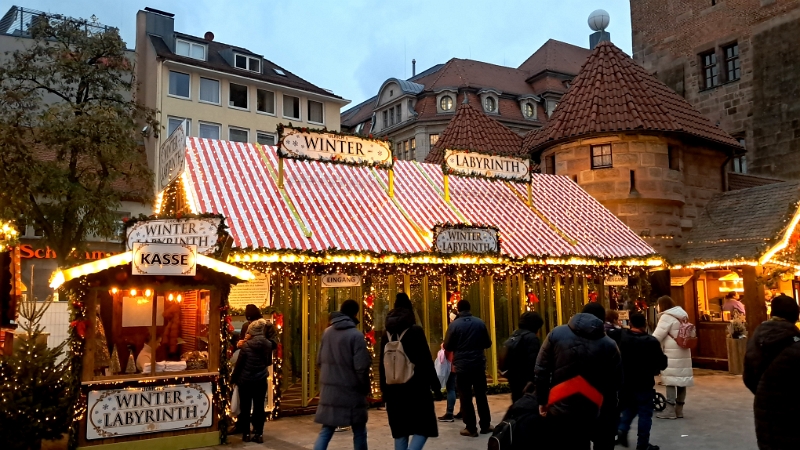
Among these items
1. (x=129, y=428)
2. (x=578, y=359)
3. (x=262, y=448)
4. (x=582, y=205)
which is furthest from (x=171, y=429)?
(x=582, y=205)

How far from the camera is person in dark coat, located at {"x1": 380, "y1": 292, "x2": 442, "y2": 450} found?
6.14 metres

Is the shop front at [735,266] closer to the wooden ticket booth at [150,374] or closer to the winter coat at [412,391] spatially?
the winter coat at [412,391]

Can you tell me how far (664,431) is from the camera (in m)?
8.74

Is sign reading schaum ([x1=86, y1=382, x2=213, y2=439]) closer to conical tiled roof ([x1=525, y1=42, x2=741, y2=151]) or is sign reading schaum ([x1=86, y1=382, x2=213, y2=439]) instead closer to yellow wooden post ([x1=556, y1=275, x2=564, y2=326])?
yellow wooden post ([x1=556, y1=275, x2=564, y2=326])

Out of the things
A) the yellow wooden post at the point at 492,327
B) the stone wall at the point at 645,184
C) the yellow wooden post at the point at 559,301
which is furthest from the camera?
the stone wall at the point at 645,184

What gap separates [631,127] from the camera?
632 inches

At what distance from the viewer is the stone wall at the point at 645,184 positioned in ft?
53.7

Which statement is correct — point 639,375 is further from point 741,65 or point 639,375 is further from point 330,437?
point 741,65

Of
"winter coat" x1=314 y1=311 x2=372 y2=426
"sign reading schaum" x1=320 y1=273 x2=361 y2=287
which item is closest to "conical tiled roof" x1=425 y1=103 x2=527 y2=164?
"sign reading schaum" x1=320 y1=273 x2=361 y2=287

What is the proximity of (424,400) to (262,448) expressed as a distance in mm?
2871

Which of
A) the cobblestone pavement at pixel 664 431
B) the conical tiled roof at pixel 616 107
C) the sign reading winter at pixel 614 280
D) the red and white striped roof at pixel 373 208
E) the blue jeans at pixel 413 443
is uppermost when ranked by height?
the conical tiled roof at pixel 616 107

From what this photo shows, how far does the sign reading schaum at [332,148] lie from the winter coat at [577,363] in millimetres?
7657

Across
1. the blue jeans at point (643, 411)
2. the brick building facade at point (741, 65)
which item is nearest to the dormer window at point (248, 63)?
the brick building facade at point (741, 65)

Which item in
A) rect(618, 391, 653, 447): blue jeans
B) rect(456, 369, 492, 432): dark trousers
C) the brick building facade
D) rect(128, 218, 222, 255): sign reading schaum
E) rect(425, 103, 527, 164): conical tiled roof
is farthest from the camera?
the brick building facade
